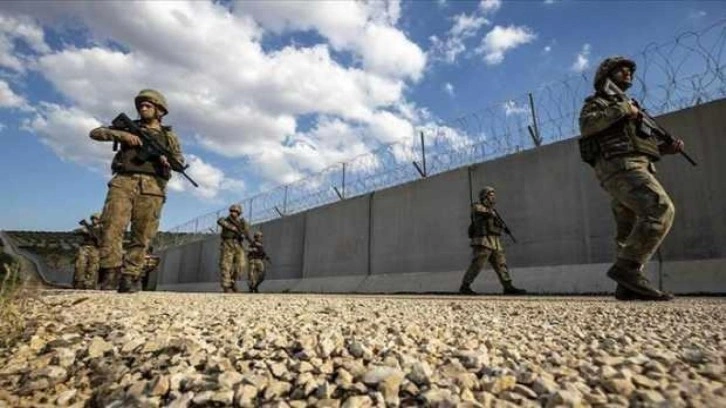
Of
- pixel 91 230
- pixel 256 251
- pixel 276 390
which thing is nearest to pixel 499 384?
pixel 276 390

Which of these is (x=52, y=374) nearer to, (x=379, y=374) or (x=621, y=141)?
(x=379, y=374)

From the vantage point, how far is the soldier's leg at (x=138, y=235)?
14.5ft

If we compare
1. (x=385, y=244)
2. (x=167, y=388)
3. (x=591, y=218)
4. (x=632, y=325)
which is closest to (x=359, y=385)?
(x=167, y=388)

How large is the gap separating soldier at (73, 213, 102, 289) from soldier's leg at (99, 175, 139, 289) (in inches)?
284

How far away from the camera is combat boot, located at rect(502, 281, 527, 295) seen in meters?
6.22

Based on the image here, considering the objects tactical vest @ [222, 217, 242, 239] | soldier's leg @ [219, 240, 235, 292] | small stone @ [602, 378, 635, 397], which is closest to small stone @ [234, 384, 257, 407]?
small stone @ [602, 378, 635, 397]

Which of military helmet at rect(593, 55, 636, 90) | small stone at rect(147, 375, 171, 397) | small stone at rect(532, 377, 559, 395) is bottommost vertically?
small stone at rect(147, 375, 171, 397)

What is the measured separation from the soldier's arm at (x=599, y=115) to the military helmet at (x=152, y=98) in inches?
146

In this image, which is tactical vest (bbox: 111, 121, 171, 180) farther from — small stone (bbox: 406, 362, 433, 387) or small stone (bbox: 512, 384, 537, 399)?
small stone (bbox: 512, 384, 537, 399)

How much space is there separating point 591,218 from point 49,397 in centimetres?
590

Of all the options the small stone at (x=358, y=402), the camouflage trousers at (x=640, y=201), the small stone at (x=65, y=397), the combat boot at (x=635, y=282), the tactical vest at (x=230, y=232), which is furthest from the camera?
the tactical vest at (x=230, y=232)

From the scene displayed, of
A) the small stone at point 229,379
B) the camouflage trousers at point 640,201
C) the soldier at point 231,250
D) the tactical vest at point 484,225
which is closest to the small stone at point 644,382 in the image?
the small stone at point 229,379

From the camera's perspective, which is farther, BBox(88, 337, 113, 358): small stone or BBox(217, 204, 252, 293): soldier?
BBox(217, 204, 252, 293): soldier

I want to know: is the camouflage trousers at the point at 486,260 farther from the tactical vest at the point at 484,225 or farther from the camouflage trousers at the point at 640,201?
the camouflage trousers at the point at 640,201
